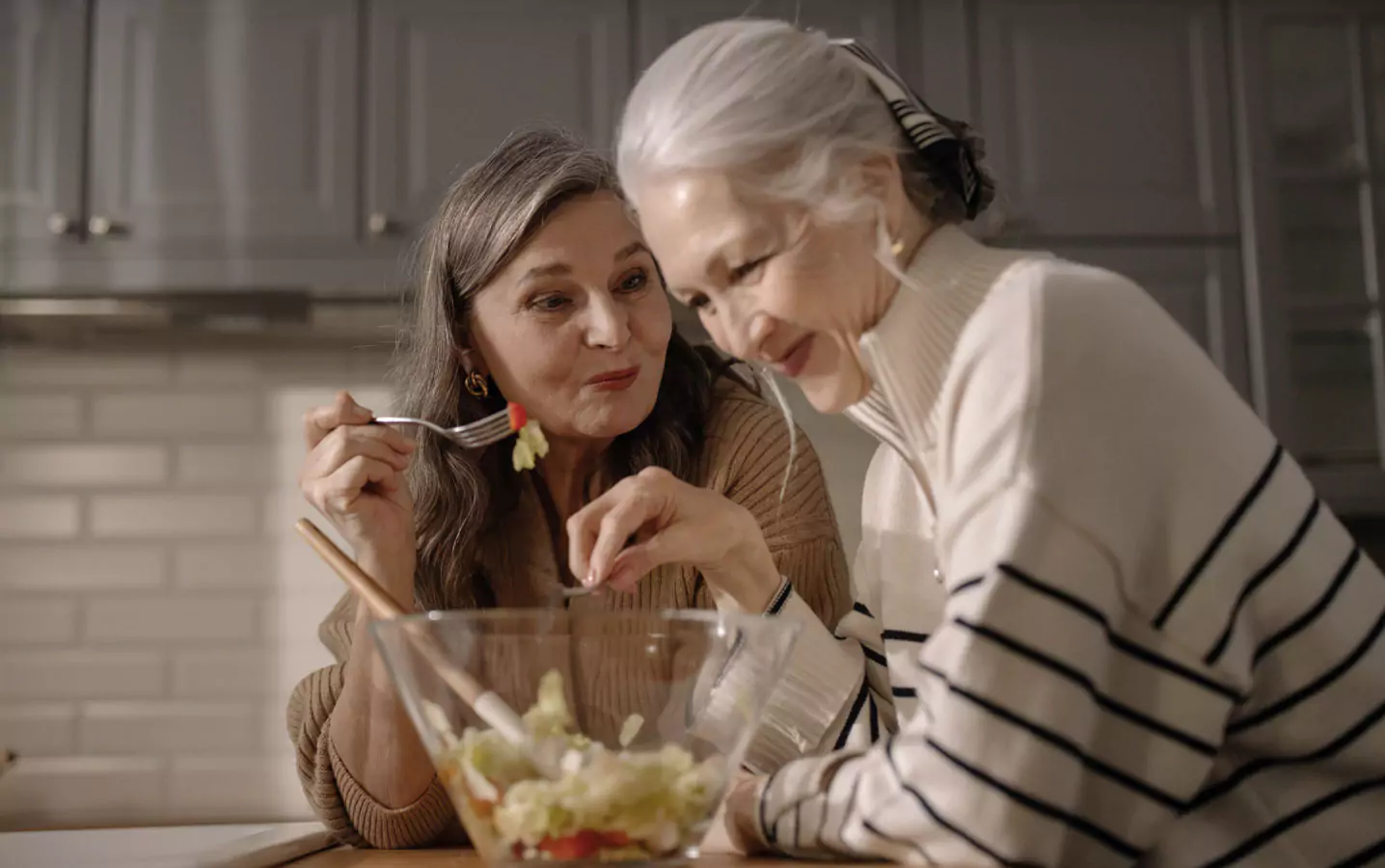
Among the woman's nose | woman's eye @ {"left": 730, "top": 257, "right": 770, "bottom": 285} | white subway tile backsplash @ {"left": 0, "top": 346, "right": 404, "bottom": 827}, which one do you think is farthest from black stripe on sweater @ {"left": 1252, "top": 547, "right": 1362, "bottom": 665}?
white subway tile backsplash @ {"left": 0, "top": 346, "right": 404, "bottom": 827}

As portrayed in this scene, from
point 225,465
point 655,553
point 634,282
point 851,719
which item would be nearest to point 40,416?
point 225,465

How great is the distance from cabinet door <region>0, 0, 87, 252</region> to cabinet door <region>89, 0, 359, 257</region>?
0.04m

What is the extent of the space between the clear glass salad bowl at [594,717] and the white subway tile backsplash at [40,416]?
1.83m

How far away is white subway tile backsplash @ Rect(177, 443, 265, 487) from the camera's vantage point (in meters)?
2.34

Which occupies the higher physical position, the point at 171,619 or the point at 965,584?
the point at 965,584

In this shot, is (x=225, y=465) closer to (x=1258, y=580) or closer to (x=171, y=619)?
(x=171, y=619)

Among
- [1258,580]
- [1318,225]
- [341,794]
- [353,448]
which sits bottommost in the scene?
[341,794]

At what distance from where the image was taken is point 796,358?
33.5 inches

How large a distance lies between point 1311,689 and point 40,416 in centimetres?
224

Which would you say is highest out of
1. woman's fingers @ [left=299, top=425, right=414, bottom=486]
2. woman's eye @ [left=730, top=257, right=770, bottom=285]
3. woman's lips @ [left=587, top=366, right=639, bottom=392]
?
woman's eye @ [left=730, top=257, right=770, bottom=285]

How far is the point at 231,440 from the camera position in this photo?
2.35 meters

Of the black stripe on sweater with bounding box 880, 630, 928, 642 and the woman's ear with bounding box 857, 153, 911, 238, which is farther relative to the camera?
the black stripe on sweater with bounding box 880, 630, 928, 642

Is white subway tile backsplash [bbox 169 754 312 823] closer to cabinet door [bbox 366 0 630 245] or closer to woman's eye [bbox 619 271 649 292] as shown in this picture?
cabinet door [bbox 366 0 630 245]

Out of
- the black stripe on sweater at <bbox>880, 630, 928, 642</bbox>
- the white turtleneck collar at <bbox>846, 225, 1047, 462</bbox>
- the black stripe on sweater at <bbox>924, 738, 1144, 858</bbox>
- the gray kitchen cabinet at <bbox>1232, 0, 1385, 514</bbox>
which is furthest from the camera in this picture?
the gray kitchen cabinet at <bbox>1232, 0, 1385, 514</bbox>
